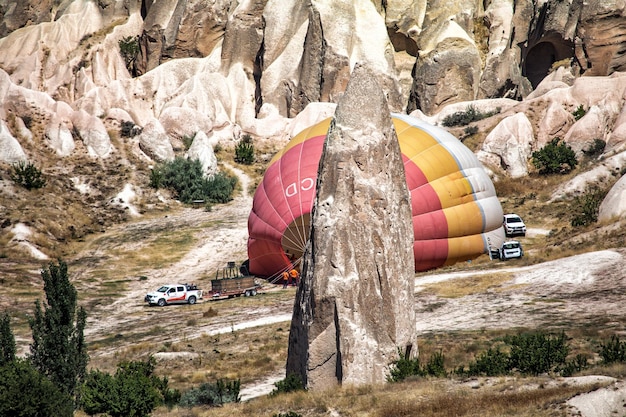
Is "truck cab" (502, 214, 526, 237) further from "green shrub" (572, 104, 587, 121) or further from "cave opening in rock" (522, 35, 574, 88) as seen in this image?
"cave opening in rock" (522, 35, 574, 88)

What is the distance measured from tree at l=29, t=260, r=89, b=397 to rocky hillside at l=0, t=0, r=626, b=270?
31.5 meters

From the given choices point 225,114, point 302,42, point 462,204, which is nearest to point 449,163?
point 462,204

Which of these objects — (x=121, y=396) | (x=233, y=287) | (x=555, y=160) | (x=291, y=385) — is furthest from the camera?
(x=555, y=160)

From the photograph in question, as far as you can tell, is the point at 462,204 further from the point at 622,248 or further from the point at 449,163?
the point at 622,248

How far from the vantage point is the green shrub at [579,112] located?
61000mm

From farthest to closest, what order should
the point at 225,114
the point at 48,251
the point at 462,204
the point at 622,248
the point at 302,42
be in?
the point at 302,42, the point at 225,114, the point at 48,251, the point at 462,204, the point at 622,248

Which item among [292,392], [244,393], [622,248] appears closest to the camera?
[292,392]

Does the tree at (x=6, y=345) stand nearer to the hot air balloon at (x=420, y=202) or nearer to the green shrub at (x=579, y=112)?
the hot air balloon at (x=420, y=202)

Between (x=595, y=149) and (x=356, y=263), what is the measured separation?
144 feet

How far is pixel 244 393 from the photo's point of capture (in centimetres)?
2002

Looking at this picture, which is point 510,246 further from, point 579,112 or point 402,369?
point 579,112

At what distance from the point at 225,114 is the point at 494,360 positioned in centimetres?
5593

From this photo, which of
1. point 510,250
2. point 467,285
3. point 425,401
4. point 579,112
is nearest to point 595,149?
point 579,112

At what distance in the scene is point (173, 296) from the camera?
34719 mm
